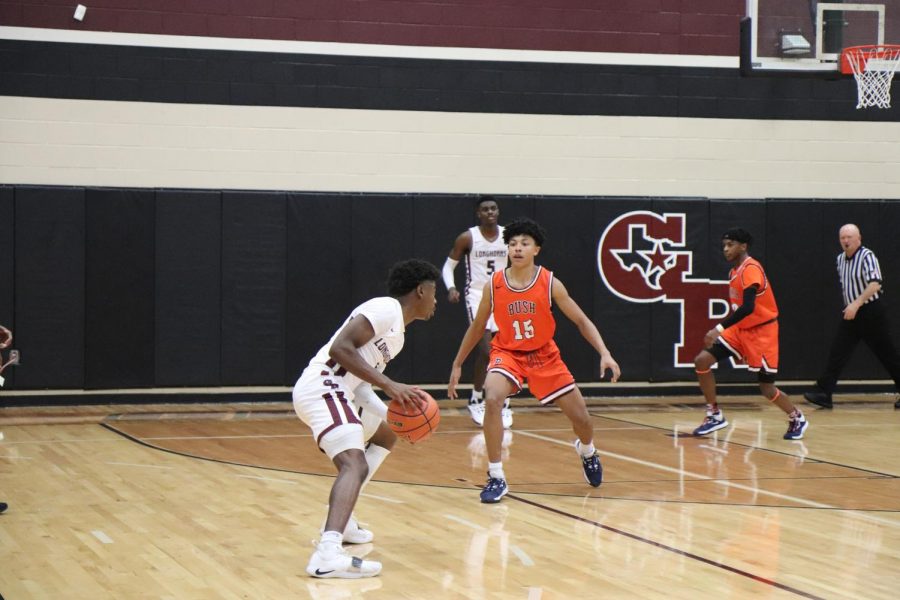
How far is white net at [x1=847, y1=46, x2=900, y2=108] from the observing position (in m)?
11.2

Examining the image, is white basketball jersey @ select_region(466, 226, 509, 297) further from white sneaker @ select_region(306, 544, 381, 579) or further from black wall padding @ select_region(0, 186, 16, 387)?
white sneaker @ select_region(306, 544, 381, 579)

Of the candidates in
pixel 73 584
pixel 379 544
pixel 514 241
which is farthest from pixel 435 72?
pixel 73 584

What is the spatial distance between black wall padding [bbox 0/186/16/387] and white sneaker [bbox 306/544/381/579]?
7.85 m

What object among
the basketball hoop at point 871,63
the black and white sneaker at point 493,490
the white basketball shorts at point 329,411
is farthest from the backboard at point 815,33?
the white basketball shorts at point 329,411

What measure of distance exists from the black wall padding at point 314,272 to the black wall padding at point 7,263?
111 inches

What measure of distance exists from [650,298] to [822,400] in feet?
7.24

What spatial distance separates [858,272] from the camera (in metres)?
12.6

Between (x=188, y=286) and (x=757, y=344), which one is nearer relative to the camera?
(x=757, y=344)

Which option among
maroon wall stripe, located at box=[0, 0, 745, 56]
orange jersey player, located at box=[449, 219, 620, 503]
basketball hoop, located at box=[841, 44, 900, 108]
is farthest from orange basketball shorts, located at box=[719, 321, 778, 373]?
maroon wall stripe, located at box=[0, 0, 745, 56]

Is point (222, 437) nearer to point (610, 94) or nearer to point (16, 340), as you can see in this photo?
point (16, 340)

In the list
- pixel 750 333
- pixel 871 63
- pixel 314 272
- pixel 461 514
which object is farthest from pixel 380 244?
pixel 461 514

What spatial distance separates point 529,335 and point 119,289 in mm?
6292

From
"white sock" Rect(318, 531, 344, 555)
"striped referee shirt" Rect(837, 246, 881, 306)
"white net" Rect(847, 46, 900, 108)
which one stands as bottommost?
"white sock" Rect(318, 531, 344, 555)

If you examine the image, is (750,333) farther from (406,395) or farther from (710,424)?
(406,395)
